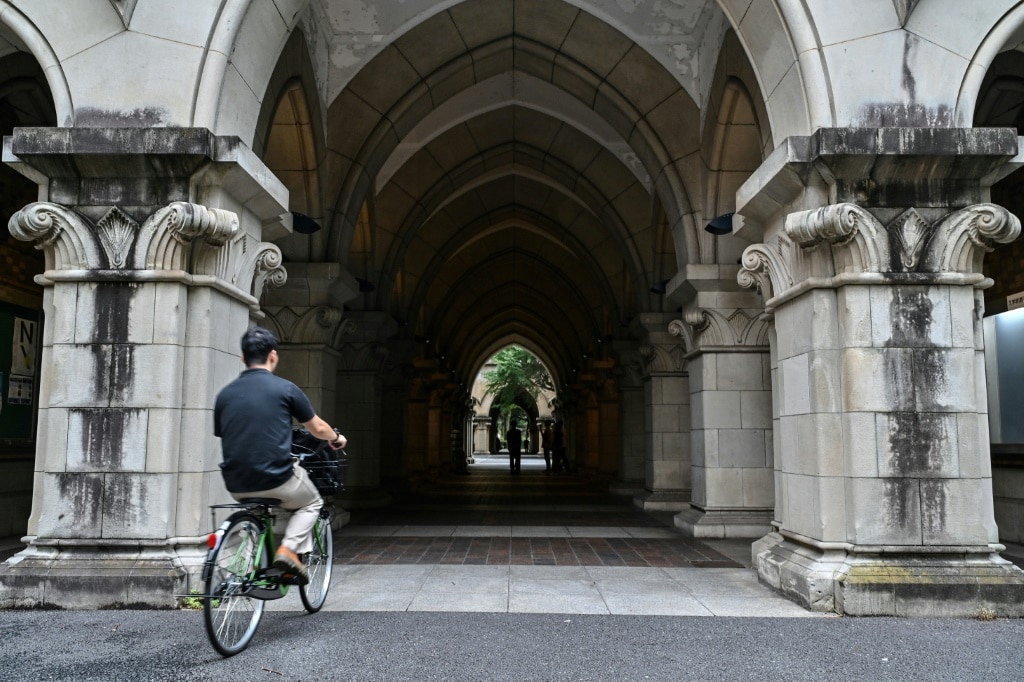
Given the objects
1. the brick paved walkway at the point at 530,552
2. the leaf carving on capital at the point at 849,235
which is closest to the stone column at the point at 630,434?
the brick paved walkway at the point at 530,552

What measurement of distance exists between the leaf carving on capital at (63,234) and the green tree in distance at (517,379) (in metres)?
48.1

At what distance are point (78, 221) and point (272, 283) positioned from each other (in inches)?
60.6

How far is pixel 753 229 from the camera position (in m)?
6.46

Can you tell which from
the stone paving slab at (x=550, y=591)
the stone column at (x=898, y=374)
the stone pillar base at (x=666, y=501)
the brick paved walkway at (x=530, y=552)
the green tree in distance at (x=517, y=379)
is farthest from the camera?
the green tree in distance at (x=517, y=379)

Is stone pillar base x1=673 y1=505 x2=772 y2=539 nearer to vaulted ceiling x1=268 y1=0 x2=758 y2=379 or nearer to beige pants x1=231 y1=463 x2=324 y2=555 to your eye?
vaulted ceiling x1=268 y1=0 x2=758 y2=379

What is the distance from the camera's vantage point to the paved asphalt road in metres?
3.69

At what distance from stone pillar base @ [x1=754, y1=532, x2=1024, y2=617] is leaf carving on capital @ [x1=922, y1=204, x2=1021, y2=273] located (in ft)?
5.86

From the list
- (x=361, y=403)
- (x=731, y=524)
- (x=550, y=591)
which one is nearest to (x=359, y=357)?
(x=361, y=403)

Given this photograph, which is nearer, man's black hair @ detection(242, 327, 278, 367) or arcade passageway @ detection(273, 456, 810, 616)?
man's black hair @ detection(242, 327, 278, 367)

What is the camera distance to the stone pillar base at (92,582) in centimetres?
493

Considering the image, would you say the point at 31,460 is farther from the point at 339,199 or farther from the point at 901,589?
the point at 901,589

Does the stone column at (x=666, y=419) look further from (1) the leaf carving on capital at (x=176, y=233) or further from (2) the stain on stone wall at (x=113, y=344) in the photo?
(2) the stain on stone wall at (x=113, y=344)

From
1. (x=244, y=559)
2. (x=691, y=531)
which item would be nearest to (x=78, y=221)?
(x=244, y=559)

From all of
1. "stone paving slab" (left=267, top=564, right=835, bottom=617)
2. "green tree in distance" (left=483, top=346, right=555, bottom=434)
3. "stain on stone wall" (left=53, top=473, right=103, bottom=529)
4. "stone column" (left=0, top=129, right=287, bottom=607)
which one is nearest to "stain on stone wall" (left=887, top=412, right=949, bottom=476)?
"stone paving slab" (left=267, top=564, right=835, bottom=617)
